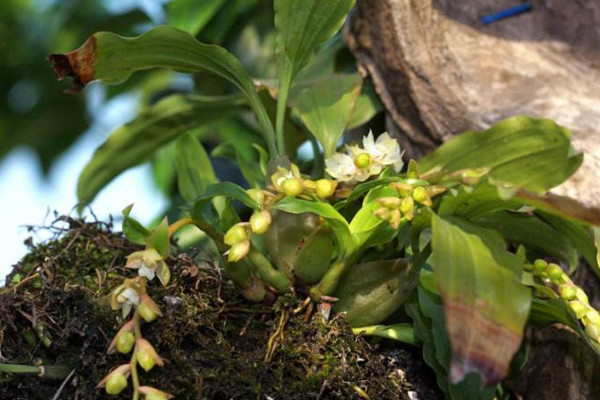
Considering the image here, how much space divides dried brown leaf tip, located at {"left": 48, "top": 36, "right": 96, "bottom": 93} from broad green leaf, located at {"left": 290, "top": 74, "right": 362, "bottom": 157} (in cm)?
30

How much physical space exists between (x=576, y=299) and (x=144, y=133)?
2.26 ft

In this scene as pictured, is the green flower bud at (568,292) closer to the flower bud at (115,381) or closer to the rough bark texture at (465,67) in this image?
the rough bark texture at (465,67)

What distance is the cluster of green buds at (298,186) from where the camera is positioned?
71 cm

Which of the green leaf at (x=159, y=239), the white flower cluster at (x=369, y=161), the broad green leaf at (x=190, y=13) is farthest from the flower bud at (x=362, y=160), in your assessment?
the broad green leaf at (x=190, y=13)

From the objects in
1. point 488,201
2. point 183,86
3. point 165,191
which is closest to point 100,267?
point 488,201

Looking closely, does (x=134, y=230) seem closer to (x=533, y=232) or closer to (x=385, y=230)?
(x=385, y=230)

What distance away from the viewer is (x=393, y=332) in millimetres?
753

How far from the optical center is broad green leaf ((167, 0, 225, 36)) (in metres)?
1.39

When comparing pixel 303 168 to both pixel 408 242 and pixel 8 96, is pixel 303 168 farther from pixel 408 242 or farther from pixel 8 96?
pixel 8 96

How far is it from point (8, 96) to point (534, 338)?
1.62 m

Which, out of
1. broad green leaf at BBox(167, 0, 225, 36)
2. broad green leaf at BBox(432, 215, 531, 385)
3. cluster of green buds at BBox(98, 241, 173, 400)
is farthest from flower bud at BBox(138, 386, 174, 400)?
broad green leaf at BBox(167, 0, 225, 36)

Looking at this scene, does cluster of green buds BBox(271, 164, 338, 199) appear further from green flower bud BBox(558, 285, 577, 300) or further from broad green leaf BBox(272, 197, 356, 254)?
green flower bud BBox(558, 285, 577, 300)

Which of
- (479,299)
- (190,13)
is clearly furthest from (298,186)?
(190,13)

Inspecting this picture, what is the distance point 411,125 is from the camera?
3.54ft
